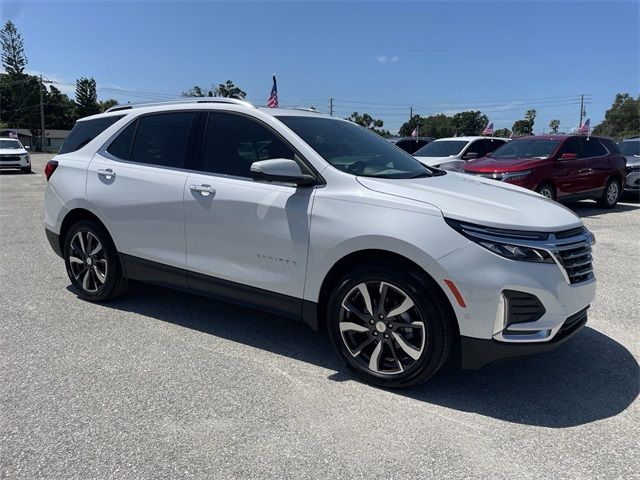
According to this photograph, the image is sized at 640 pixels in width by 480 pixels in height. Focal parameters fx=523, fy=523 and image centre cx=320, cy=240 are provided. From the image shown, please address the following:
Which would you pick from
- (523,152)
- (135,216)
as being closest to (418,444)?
(135,216)

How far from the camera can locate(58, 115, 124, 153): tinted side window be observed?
199 inches

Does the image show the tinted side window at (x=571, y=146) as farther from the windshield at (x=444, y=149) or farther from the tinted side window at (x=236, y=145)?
the tinted side window at (x=236, y=145)

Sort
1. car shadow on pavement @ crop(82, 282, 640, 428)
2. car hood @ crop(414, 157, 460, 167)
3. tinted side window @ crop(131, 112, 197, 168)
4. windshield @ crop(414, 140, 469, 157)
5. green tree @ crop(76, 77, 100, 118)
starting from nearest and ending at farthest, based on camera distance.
Result: car shadow on pavement @ crop(82, 282, 640, 428)
tinted side window @ crop(131, 112, 197, 168)
car hood @ crop(414, 157, 460, 167)
windshield @ crop(414, 140, 469, 157)
green tree @ crop(76, 77, 100, 118)

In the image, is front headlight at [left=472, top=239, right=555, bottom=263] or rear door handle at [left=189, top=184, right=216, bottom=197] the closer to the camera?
front headlight at [left=472, top=239, right=555, bottom=263]

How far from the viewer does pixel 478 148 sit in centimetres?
1385

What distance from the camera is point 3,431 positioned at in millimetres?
2875

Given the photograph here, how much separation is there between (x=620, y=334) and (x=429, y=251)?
241 cm

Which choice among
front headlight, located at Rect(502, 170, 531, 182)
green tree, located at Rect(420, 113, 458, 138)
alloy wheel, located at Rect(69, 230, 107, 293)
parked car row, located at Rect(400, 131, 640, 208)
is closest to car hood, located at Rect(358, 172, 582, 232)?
alloy wheel, located at Rect(69, 230, 107, 293)

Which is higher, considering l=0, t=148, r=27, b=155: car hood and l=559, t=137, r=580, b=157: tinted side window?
l=0, t=148, r=27, b=155: car hood

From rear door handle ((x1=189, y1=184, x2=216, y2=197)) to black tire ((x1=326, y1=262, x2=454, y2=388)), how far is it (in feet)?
4.10

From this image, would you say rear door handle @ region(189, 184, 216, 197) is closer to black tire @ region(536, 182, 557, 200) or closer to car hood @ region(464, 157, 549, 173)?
car hood @ region(464, 157, 549, 173)

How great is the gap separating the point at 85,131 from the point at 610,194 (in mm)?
11472

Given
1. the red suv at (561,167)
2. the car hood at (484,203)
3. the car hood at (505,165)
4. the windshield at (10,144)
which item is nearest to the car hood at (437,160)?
the red suv at (561,167)

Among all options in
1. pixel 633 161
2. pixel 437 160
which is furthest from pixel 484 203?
pixel 633 161
